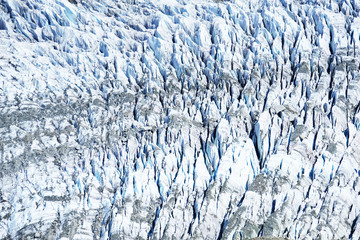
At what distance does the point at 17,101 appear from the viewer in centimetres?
5703

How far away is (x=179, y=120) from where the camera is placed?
5675 cm

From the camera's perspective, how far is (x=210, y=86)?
62.6 m

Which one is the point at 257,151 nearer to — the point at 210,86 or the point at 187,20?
the point at 210,86

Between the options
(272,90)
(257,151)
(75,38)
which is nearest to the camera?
(257,151)

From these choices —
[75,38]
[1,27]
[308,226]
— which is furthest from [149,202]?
[1,27]

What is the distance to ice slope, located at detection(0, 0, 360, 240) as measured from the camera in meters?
49.3

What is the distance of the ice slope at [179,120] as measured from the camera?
162ft

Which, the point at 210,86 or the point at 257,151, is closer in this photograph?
the point at 257,151

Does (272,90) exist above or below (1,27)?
below

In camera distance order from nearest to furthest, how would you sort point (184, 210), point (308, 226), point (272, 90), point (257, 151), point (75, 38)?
point (308, 226), point (184, 210), point (257, 151), point (272, 90), point (75, 38)

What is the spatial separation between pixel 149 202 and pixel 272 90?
68.6 ft

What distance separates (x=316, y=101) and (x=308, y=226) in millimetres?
17009

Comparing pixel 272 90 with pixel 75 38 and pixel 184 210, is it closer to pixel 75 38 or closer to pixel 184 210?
pixel 184 210

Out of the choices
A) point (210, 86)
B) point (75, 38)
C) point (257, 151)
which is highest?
point (75, 38)
